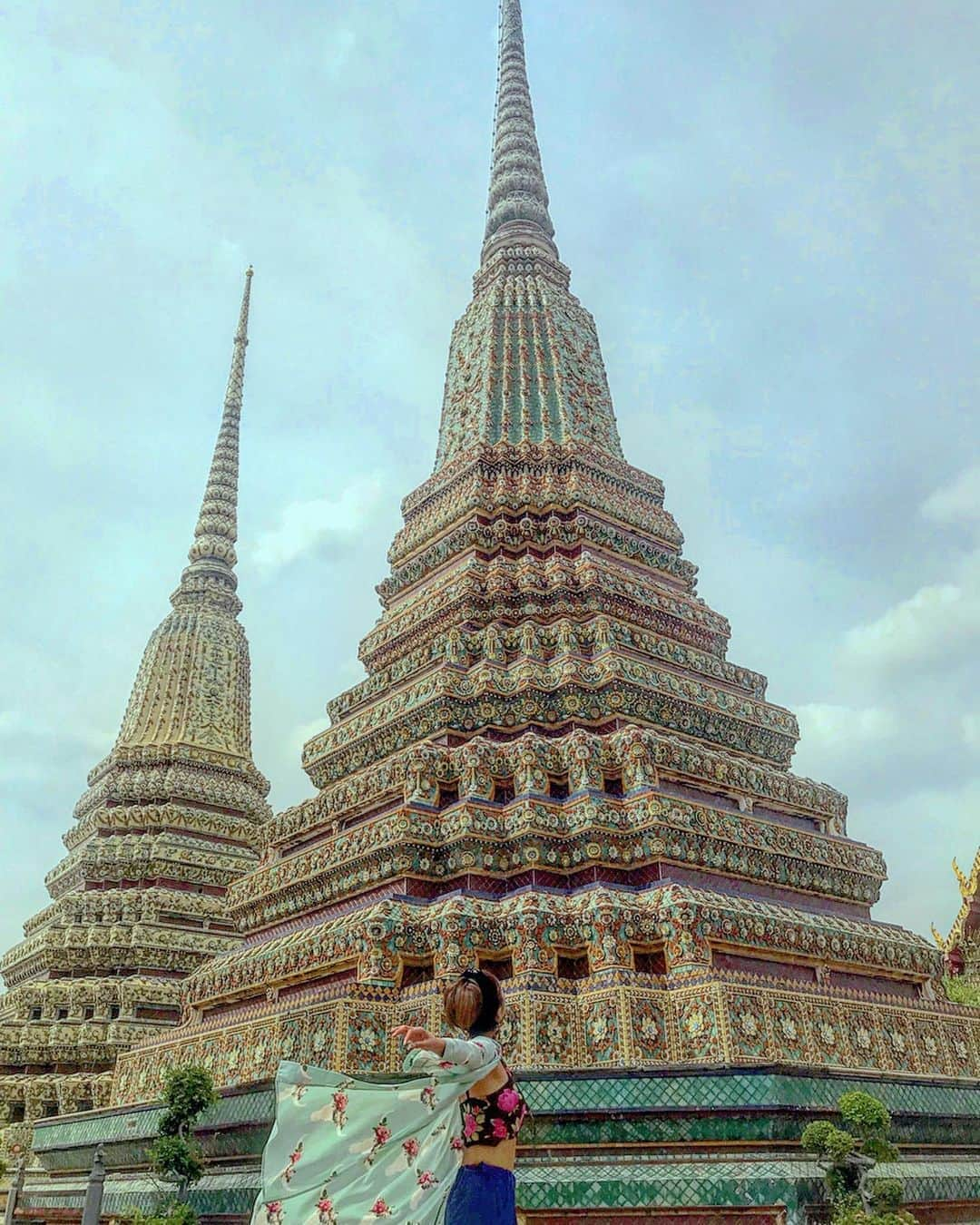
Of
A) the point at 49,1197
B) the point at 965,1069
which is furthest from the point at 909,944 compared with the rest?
the point at 49,1197

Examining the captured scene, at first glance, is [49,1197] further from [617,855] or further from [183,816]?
[183,816]

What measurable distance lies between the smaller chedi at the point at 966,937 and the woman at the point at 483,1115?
26.9 metres

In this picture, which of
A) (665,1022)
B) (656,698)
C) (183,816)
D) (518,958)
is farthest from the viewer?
(183,816)

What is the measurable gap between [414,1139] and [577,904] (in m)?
5.31

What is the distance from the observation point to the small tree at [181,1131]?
7887 millimetres

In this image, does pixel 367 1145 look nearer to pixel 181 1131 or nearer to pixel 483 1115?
pixel 483 1115

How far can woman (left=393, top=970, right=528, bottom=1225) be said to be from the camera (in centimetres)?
371

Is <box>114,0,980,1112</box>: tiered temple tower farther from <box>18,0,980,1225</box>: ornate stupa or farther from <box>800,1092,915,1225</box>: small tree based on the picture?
<box>800,1092,915,1225</box>: small tree

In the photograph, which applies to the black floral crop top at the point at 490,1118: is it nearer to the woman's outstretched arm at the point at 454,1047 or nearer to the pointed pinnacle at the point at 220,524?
the woman's outstretched arm at the point at 454,1047

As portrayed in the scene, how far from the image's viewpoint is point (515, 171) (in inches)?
767

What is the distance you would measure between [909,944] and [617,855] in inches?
136

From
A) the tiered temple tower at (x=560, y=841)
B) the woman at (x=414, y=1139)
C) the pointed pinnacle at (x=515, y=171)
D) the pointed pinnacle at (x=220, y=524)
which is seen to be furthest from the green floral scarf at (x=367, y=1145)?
the pointed pinnacle at (x=220, y=524)

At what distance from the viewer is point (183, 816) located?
20266 mm

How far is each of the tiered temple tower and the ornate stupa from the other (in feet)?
0.11
